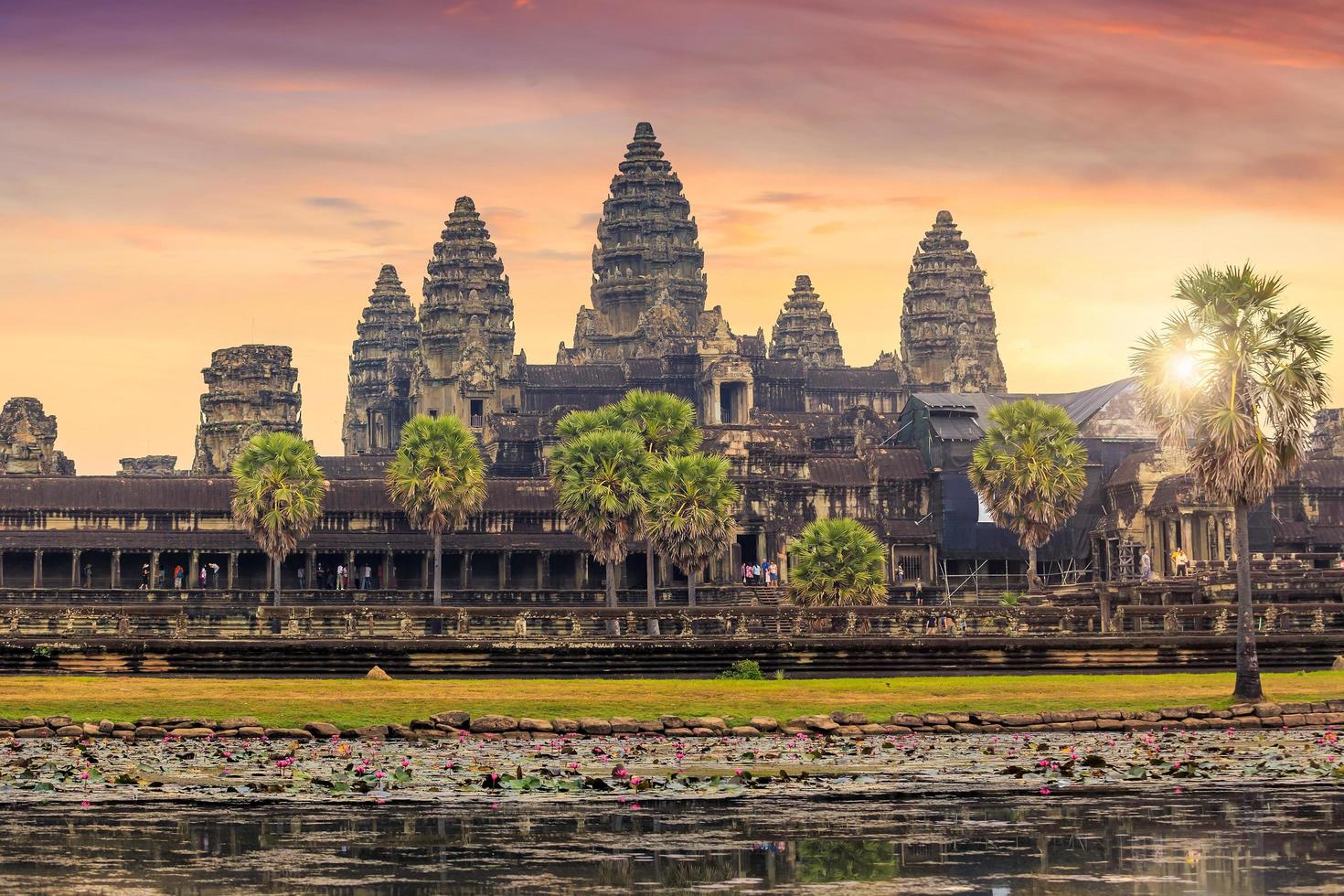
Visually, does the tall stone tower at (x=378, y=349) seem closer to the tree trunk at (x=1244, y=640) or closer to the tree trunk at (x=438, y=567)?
the tree trunk at (x=438, y=567)

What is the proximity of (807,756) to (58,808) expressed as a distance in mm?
10030

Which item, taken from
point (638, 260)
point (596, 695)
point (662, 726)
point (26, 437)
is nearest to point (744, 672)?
point (596, 695)

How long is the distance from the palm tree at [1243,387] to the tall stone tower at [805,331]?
371ft

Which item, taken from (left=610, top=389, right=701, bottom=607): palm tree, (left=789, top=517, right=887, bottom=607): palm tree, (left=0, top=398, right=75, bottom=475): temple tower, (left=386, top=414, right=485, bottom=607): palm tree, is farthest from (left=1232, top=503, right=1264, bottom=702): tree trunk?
(left=0, top=398, right=75, bottom=475): temple tower

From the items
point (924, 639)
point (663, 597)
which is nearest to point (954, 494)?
point (663, 597)

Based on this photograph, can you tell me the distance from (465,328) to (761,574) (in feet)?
164

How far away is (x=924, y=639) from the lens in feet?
134

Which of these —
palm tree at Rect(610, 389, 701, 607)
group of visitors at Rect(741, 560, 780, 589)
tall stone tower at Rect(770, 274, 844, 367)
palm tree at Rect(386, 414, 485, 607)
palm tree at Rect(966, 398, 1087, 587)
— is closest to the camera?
palm tree at Rect(966, 398, 1087, 587)

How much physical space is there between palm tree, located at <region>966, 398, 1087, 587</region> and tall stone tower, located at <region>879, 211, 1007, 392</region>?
55481 mm

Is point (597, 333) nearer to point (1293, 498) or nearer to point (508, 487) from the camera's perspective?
point (508, 487)

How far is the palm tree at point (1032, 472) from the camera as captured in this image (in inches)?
2972

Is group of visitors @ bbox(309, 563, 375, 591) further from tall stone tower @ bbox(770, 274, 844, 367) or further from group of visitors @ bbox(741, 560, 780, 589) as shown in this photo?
tall stone tower @ bbox(770, 274, 844, 367)

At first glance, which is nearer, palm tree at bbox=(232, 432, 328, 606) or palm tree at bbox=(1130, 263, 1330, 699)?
palm tree at bbox=(1130, 263, 1330, 699)

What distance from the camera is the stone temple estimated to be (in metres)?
83.1
